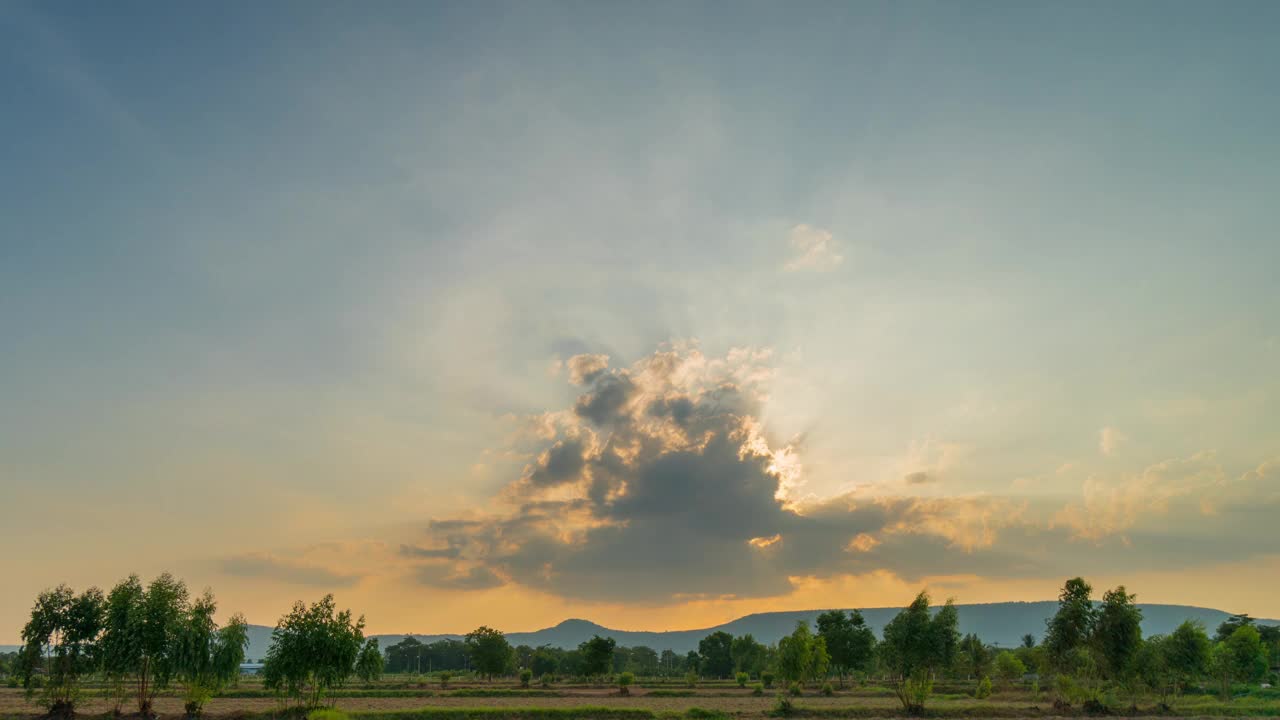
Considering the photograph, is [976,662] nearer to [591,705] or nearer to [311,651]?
[591,705]

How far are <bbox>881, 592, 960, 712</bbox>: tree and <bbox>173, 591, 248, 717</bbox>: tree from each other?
54.9 meters

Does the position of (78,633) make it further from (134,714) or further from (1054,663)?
(1054,663)

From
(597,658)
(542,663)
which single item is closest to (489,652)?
(597,658)

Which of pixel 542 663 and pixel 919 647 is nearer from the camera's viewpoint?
pixel 919 647

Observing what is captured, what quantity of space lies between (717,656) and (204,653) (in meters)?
132

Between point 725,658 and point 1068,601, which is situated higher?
point 1068,601

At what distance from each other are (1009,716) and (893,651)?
1028 cm

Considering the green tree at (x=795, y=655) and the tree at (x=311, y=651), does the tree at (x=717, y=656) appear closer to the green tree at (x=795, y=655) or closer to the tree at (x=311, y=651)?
the green tree at (x=795, y=655)

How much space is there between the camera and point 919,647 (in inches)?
2707

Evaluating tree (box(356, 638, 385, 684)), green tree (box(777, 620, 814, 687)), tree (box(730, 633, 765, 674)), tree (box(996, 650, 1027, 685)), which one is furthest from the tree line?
tree (box(730, 633, 765, 674))

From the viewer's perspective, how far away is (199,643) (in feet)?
190

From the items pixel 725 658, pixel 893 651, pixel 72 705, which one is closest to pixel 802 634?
pixel 893 651

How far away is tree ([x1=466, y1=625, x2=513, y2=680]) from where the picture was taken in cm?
12675

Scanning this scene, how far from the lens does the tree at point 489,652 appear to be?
416 feet
